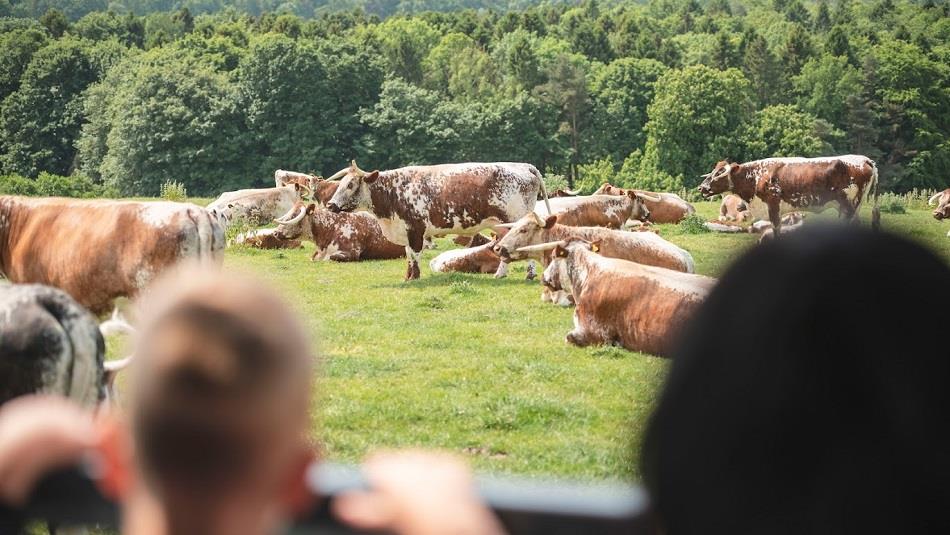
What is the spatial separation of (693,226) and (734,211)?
114 inches

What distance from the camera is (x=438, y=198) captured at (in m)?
19.8

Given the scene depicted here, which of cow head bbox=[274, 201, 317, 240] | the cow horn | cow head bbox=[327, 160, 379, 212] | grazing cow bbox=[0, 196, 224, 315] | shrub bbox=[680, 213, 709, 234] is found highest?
grazing cow bbox=[0, 196, 224, 315]

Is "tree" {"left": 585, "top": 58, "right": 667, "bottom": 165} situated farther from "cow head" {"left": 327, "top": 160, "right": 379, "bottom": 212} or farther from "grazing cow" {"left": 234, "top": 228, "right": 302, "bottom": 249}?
"cow head" {"left": 327, "top": 160, "right": 379, "bottom": 212}

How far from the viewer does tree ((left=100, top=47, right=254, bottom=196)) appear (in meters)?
74.9

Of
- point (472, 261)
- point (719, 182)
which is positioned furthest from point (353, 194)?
point (719, 182)

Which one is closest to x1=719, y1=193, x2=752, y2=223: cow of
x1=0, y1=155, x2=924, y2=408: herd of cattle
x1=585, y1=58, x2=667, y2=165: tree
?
x1=0, y1=155, x2=924, y2=408: herd of cattle

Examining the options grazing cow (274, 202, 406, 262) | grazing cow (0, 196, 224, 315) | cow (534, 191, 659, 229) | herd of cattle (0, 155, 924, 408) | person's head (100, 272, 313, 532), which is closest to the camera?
person's head (100, 272, 313, 532)

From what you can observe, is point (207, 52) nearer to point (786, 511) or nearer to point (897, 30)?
point (897, 30)

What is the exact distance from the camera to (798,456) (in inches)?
51.0

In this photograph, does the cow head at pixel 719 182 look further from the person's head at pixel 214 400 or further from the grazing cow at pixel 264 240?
the person's head at pixel 214 400

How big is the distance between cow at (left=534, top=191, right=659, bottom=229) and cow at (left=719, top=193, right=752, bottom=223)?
4481mm

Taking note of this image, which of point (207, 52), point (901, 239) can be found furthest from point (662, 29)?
point (901, 239)

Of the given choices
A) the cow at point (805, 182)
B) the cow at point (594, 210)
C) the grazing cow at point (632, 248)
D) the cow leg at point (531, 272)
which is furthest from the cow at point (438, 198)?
the cow at point (805, 182)

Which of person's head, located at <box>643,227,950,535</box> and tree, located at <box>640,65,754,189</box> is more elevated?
person's head, located at <box>643,227,950,535</box>
